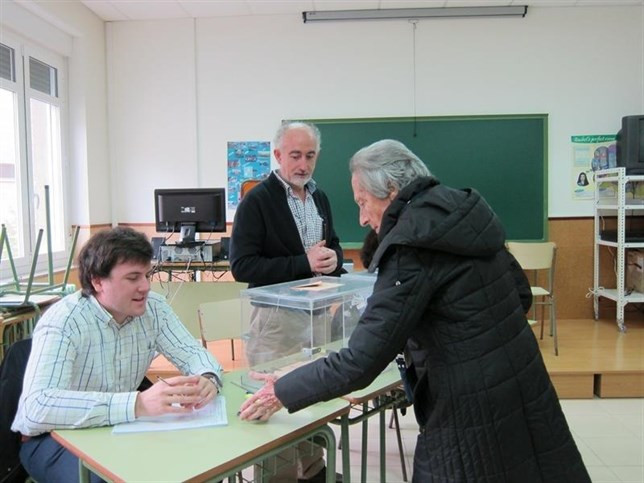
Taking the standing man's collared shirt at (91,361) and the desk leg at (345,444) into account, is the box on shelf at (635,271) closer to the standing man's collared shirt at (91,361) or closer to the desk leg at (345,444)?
the desk leg at (345,444)

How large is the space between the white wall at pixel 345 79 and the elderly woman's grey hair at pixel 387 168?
3.81 metres

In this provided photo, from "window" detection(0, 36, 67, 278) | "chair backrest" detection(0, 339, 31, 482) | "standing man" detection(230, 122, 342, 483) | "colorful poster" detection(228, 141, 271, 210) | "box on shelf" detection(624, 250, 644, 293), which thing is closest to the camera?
"chair backrest" detection(0, 339, 31, 482)

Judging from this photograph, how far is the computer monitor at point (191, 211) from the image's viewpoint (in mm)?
3984

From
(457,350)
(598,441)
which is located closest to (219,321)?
(457,350)

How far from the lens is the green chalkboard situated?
4832 millimetres

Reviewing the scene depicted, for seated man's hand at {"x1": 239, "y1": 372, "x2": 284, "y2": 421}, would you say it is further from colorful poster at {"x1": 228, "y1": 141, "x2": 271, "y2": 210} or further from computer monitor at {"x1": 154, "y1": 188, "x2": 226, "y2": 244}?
colorful poster at {"x1": 228, "y1": 141, "x2": 271, "y2": 210}

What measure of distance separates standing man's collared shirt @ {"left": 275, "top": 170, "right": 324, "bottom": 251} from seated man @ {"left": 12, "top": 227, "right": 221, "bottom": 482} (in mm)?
→ 718

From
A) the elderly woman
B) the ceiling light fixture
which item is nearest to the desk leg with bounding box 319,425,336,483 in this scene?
the elderly woman

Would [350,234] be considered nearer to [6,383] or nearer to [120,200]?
[120,200]

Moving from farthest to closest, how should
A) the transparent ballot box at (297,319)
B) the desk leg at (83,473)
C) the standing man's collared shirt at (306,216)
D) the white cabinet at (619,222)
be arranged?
1. the white cabinet at (619,222)
2. the standing man's collared shirt at (306,216)
3. the transparent ballot box at (297,319)
4. the desk leg at (83,473)

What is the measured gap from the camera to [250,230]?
6.72ft

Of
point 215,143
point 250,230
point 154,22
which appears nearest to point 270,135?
point 215,143

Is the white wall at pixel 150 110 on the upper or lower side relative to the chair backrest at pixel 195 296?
upper

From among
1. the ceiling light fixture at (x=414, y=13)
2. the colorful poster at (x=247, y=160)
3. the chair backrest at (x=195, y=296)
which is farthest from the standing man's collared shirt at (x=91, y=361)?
the ceiling light fixture at (x=414, y=13)
